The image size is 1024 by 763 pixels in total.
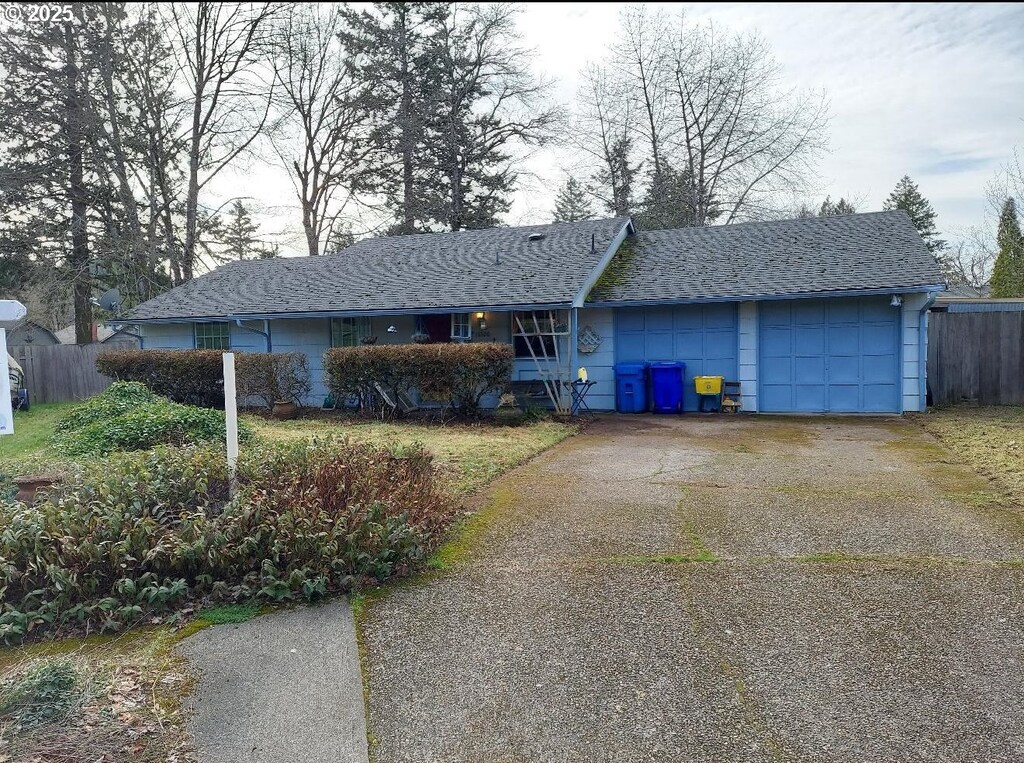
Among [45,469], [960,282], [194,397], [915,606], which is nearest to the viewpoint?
[915,606]

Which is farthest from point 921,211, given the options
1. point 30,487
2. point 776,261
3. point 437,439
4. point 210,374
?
point 30,487

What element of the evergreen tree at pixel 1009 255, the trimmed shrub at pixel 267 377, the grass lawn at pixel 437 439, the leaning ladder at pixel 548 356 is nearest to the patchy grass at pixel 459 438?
the grass lawn at pixel 437 439

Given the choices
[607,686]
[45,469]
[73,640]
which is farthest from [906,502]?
[45,469]

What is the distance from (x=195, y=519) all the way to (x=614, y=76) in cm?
2561

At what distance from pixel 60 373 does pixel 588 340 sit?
1429 cm

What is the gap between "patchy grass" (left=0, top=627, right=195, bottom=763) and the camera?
2521 millimetres

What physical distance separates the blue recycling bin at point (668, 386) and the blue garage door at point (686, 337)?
40 centimetres

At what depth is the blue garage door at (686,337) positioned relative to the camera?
12.7 metres

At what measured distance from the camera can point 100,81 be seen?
1986 cm

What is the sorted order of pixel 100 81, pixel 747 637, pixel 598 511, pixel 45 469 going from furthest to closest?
1. pixel 100 81
2. pixel 45 469
3. pixel 598 511
4. pixel 747 637

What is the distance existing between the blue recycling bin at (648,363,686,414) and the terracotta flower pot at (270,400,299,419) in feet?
23.3

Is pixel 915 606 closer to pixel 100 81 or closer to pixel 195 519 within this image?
pixel 195 519

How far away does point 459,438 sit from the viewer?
9.71 meters

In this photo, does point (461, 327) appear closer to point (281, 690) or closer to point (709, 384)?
point (709, 384)
